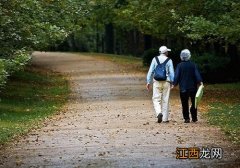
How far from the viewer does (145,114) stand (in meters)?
18.7

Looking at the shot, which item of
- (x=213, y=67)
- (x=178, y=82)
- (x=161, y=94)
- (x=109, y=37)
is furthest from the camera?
(x=109, y=37)

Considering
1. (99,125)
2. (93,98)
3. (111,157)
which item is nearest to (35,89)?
(93,98)

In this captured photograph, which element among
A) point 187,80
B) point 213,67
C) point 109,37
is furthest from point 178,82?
point 109,37

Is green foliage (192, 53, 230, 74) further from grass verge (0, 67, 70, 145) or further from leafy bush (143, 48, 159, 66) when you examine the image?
leafy bush (143, 48, 159, 66)

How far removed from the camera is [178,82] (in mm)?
16000

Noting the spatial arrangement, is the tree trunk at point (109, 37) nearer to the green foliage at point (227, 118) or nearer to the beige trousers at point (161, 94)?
the green foliage at point (227, 118)

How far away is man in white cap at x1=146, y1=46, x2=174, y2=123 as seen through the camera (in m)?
16.0

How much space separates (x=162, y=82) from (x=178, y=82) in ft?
1.42

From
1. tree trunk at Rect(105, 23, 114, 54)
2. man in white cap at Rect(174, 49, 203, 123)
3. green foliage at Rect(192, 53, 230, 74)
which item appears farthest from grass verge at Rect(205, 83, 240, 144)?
tree trunk at Rect(105, 23, 114, 54)

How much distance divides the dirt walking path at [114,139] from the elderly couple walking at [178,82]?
0.37 m

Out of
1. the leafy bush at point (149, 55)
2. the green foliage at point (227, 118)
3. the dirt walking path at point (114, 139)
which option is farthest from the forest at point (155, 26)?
the leafy bush at point (149, 55)

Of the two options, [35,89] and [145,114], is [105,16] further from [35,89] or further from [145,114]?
[145,114]

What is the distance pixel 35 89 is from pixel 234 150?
20.0 meters

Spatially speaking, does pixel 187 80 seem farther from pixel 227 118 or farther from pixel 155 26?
pixel 155 26
